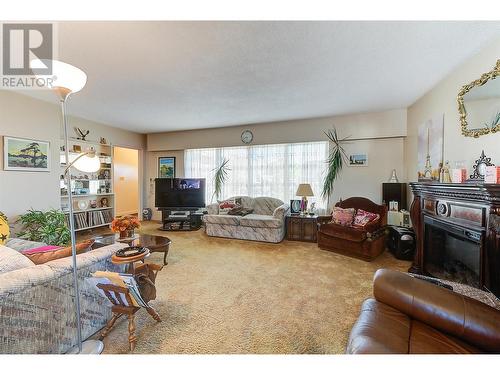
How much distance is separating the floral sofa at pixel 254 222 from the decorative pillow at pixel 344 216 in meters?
0.98

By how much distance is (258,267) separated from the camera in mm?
3113

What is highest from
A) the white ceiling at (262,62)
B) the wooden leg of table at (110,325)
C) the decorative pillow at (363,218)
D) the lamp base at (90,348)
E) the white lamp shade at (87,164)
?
the white ceiling at (262,62)

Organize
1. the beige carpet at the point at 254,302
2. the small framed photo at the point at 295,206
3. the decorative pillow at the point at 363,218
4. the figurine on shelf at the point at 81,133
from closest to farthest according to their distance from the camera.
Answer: the beige carpet at the point at 254,302, the decorative pillow at the point at 363,218, the figurine on shelf at the point at 81,133, the small framed photo at the point at 295,206

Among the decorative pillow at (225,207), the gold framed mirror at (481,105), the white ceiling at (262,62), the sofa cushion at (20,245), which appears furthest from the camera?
the decorative pillow at (225,207)

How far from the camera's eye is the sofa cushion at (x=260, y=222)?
426 cm

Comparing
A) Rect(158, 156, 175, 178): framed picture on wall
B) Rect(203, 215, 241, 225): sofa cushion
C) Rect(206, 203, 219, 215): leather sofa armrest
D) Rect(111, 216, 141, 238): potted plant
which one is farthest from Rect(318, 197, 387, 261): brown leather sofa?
Rect(158, 156, 175, 178): framed picture on wall

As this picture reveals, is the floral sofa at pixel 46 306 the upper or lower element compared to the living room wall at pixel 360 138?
lower

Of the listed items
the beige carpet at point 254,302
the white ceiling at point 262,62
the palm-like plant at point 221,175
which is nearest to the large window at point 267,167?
the palm-like plant at point 221,175

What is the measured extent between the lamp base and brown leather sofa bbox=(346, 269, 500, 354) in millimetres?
1691

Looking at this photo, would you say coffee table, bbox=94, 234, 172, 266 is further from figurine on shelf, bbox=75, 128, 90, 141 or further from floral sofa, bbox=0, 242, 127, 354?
figurine on shelf, bbox=75, 128, 90, 141

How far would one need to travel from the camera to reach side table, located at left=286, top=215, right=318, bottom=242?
430cm

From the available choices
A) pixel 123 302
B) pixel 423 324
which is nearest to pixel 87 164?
pixel 123 302

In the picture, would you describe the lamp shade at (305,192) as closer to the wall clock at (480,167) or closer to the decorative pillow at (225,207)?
the decorative pillow at (225,207)

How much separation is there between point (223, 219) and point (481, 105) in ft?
13.3
